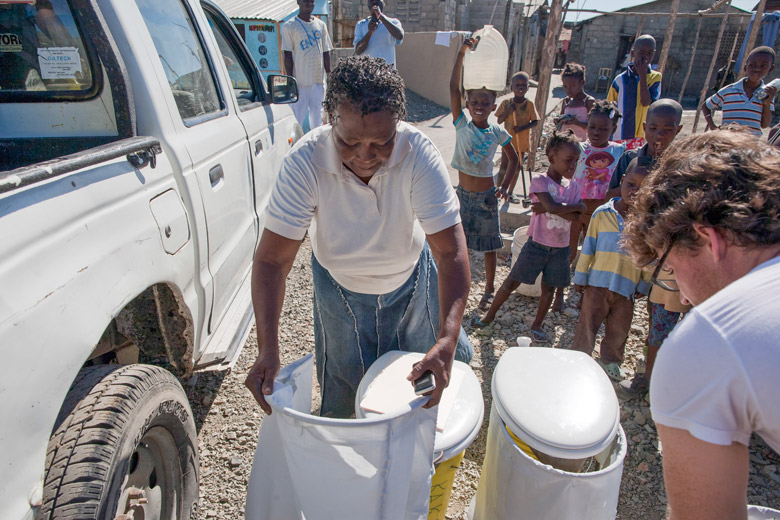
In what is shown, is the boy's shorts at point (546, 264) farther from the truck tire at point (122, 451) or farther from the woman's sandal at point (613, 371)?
the truck tire at point (122, 451)

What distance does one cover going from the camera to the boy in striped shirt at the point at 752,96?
15.6 feet

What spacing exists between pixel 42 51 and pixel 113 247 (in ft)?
3.65

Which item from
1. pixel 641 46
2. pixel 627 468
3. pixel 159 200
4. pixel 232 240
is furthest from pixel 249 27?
pixel 627 468

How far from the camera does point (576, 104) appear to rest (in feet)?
17.1

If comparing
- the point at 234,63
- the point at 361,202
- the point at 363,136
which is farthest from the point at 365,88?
the point at 234,63

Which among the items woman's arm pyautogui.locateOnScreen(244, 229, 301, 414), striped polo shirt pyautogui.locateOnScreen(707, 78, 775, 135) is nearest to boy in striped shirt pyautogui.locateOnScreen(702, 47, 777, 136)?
striped polo shirt pyautogui.locateOnScreen(707, 78, 775, 135)

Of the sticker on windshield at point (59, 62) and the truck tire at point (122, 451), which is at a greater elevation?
the sticker on windshield at point (59, 62)

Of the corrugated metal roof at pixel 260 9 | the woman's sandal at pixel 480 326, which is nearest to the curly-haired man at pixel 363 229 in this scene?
the woman's sandal at pixel 480 326

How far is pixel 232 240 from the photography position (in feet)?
8.02

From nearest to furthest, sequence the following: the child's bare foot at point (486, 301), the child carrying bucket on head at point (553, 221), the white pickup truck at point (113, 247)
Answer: the white pickup truck at point (113, 247)
the child carrying bucket on head at point (553, 221)
the child's bare foot at point (486, 301)

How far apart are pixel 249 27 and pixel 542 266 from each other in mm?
8146

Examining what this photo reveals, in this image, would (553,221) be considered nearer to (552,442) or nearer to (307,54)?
(552,442)

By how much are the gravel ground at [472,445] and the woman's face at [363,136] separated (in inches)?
60.8

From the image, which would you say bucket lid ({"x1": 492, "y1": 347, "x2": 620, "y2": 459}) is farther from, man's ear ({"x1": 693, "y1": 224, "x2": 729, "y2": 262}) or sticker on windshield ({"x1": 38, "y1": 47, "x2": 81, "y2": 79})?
sticker on windshield ({"x1": 38, "y1": 47, "x2": 81, "y2": 79})
